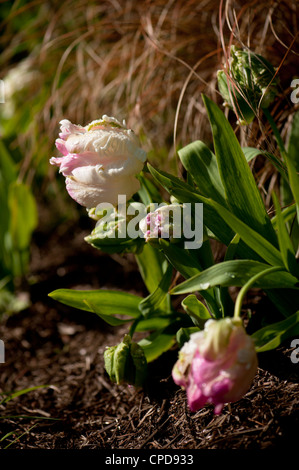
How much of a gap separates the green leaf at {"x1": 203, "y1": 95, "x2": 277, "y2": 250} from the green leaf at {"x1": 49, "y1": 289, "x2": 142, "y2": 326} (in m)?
0.34

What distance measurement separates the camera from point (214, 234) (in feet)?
3.28

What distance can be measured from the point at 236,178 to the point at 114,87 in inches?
43.7

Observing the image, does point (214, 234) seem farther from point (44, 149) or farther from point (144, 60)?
point (44, 149)

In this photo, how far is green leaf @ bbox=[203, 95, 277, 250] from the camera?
0.97 metres

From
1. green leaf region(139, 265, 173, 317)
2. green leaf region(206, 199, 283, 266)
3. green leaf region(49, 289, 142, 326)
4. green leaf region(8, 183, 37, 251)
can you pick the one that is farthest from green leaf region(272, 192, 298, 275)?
green leaf region(8, 183, 37, 251)

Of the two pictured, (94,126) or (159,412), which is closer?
(94,126)

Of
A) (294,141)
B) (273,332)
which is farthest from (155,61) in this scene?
(273,332)

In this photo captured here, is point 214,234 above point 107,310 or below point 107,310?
above

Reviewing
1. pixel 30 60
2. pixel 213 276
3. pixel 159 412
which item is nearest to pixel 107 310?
pixel 159 412

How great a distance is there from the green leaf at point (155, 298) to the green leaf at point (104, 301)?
74 mm

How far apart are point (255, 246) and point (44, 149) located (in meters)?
1.29

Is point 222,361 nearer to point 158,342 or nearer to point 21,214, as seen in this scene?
point 158,342

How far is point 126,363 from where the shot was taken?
99 centimetres

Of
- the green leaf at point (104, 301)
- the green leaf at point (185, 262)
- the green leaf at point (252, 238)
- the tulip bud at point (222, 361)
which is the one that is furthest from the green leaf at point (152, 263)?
the tulip bud at point (222, 361)
